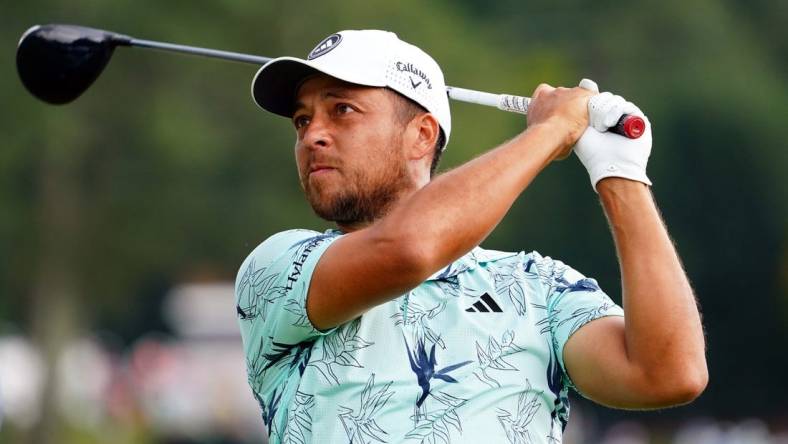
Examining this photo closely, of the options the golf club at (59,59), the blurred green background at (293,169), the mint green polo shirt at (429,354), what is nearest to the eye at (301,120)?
the mint green polo shirt at (429,354)

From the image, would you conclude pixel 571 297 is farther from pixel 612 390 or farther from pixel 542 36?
pixel 542 36

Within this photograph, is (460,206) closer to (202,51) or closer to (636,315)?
(636,315)

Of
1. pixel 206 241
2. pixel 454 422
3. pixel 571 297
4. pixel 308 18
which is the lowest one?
pixel 454 422

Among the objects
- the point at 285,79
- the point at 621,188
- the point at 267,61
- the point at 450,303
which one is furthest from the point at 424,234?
the point at 267,61

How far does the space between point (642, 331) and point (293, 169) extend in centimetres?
2494

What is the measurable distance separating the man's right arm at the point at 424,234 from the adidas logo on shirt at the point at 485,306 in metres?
0.23

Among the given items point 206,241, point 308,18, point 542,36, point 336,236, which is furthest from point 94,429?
point 336,236

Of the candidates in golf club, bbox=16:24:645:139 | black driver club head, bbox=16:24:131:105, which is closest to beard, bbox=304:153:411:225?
golf club, bbox=16:24:645:139

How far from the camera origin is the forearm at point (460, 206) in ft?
14.6

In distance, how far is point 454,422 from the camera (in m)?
4.52

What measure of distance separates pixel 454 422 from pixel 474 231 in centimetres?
47

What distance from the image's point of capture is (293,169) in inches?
1156

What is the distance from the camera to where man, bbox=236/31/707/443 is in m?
4.51

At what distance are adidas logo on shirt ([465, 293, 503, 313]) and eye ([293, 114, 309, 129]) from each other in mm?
768
